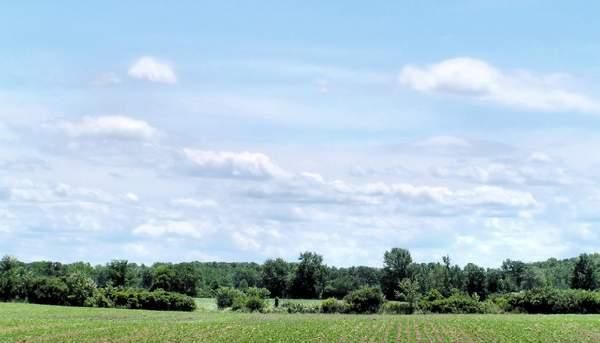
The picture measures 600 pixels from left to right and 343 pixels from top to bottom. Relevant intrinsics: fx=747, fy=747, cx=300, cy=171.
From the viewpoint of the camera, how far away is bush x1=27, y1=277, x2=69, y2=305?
128m

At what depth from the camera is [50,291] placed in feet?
423

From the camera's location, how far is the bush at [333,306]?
378 ft

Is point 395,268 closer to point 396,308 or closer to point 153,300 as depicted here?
point 396,308

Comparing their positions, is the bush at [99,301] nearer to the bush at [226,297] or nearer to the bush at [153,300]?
the bush at [153,300]

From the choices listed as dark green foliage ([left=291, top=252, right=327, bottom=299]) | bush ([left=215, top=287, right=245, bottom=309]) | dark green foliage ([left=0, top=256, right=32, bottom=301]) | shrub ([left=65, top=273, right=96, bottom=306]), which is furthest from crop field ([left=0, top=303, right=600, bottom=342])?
dark green foliage ([left=291, top=252, right=327, bottom=299])

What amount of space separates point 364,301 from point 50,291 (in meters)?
54.7

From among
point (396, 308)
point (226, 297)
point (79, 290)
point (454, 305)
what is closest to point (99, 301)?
point (79, 290)

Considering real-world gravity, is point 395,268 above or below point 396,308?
above

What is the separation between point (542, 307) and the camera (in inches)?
4599

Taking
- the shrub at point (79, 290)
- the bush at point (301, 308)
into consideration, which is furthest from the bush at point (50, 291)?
the bush at point (301, 308)

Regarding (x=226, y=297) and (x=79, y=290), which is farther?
(x=226, y=297)

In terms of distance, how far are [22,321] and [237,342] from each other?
3103 centimetres

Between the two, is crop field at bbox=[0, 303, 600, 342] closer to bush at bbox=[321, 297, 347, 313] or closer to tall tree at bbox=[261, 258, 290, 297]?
bush at bbox=[321, 297, 347, 313]

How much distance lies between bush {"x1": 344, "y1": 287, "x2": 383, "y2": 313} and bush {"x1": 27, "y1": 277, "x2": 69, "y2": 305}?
161 ft
